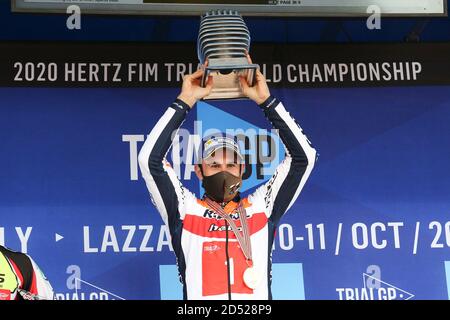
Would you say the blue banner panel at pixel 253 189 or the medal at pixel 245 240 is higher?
the blue banner panel at pixel 253 189

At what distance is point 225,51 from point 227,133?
1166 mm

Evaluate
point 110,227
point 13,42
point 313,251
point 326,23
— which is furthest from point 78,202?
point 326,23

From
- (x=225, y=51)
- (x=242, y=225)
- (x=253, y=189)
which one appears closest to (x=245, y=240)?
(x=242, y=225)

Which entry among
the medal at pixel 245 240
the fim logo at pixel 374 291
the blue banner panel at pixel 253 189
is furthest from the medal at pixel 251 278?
the fim logo at pixel 374 291

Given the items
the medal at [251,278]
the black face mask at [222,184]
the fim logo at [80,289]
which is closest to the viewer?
the medal at [251,278]

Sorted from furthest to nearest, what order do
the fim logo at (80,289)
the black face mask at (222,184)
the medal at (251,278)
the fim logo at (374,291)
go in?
the fim logo at (374,291)
the fim logo at (80,289)
the black face mask at (222,184)
the medal at (251,278)

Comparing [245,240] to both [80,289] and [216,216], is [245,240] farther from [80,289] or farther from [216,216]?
[80,289]

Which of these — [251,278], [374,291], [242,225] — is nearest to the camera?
[251,278]

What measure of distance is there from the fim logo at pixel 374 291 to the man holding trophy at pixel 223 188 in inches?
40.3

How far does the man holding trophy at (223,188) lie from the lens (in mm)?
3109

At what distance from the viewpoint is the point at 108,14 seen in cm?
394

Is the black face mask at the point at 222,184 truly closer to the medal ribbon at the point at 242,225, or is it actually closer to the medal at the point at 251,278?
the medal ribbon at the point at 242,225

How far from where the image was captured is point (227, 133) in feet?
14.0

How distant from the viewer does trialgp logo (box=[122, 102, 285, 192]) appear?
165 inches
